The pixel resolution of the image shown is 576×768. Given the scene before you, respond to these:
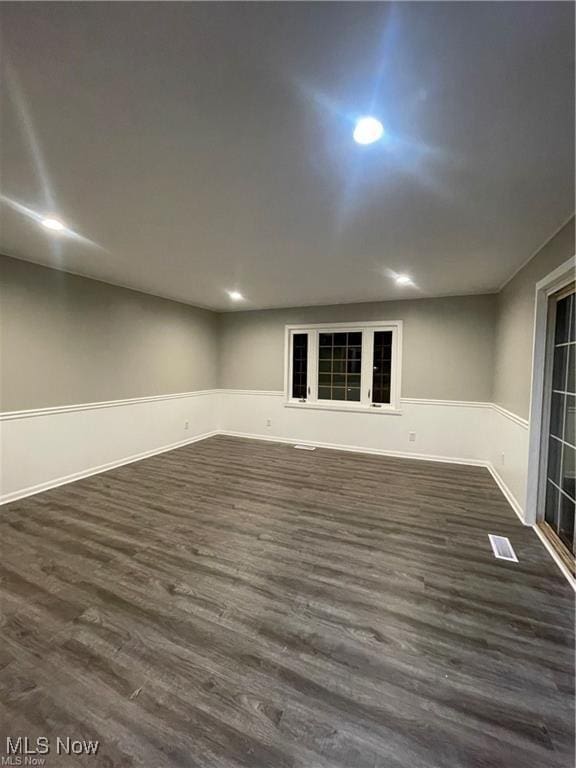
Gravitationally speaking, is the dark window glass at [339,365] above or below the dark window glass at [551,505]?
above

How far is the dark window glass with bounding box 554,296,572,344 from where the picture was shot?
256 centimetres

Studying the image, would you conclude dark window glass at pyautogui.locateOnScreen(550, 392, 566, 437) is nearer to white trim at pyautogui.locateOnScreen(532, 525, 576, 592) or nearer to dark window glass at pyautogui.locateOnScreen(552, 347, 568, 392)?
dark window glass at pyautogui.locateOnScreen(552, 347, 568, 392)

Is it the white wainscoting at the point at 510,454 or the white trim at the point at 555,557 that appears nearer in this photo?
the white trim at the point at 555,557

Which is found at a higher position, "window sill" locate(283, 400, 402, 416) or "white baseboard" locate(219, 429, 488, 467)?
"window sill" locate(283, 400, 402, 416)

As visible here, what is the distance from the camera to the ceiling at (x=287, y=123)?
102 centimetres

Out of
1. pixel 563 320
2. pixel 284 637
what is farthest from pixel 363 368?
pixel 284 637

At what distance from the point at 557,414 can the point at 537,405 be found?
0.16 metres

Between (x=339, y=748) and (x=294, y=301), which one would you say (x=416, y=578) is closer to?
(x=339, y=748)

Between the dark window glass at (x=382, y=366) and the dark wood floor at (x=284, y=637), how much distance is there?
238cm

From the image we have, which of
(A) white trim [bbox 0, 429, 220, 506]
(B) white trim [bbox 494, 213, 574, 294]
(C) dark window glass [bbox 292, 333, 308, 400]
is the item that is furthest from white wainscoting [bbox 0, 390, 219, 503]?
(B) white trim [bbox 494, 213, 574, 294]

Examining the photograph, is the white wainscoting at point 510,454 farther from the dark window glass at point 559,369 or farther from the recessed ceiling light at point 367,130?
the recessed ceiling light at point 367,130

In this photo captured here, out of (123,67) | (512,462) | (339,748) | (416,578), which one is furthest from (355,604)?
(123,67)

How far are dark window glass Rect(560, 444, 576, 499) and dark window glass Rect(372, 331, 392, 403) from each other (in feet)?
9.24

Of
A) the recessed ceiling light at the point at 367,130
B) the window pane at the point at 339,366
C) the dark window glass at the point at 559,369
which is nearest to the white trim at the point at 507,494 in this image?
the dark window glass at the point at 559,369
